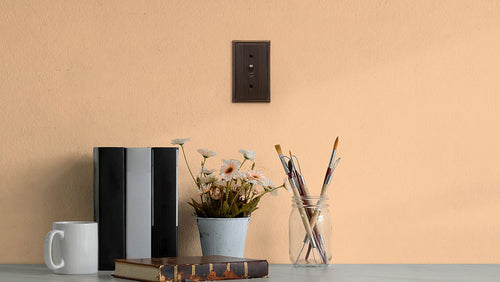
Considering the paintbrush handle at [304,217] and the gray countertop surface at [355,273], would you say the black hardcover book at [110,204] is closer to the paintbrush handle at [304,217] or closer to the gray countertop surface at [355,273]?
the gray countertop surface at [355,273]

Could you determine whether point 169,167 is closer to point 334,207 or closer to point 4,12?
point 334,207

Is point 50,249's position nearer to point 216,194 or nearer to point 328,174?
point 216,194

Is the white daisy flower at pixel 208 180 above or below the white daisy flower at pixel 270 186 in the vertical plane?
above

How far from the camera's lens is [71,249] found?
1.27 metres

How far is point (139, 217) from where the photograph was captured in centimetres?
138

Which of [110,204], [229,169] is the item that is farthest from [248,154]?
[110,204]

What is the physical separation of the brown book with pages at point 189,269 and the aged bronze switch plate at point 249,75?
0.43m

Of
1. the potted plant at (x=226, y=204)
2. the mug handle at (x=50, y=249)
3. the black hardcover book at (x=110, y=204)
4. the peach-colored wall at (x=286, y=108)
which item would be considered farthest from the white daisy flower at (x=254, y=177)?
the mug handle at (x=50, y=249)

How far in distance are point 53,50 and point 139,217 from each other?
452 mm

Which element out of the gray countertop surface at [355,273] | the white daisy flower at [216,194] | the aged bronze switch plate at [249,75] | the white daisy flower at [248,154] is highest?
the aged bronze switch plate at [249,75]

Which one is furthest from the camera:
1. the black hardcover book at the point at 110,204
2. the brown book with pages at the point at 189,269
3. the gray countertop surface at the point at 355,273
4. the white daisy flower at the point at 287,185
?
the white daisy flower at the point at 287,185

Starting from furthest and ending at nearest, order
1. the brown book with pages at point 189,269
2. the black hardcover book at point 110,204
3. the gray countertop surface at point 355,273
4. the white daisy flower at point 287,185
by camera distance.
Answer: the white daisy flower at point 287,185
the black hardcover book at point 110,204
the gray countertop surface at point 355,273
the brown book with pages at point 189,269

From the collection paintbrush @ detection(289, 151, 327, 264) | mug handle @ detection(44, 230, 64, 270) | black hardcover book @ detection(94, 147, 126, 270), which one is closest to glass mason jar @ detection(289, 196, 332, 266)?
paintbrush @ detection(289, 151, 327, 264)

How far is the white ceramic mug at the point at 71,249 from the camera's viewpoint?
1.27m
